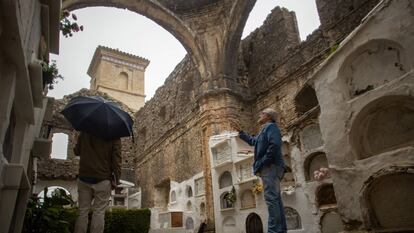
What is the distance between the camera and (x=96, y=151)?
3299mm

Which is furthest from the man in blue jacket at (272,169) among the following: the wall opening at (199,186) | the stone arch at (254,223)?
the wall opening at (199,186)

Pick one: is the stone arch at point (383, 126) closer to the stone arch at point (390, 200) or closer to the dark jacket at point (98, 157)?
the stone arch at point (390, 200)

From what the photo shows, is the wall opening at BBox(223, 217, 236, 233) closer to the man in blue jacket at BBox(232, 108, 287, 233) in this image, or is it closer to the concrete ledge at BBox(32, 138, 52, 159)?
the man in blue jacket at BBox(232, 108, 287, 233)

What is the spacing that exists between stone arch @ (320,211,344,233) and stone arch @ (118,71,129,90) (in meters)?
24.5

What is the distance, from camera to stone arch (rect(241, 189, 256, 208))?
6552mm

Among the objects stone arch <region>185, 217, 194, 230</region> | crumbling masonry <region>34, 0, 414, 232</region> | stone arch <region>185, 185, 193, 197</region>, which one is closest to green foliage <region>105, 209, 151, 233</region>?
crumbling masonry <region>34, 0, 414, 232</region>

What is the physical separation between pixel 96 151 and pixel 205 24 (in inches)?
314

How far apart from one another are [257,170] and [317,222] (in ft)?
5.85

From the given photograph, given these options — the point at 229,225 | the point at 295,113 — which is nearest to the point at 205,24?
the point at 295,113

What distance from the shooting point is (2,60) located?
2.04m

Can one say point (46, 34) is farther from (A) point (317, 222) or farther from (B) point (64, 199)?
(A) point (317, 222)

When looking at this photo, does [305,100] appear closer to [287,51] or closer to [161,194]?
[287,51]

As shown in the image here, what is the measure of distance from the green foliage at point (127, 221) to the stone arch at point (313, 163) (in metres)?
6.75

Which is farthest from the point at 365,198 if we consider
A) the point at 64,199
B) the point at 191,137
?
the point at 191,137
